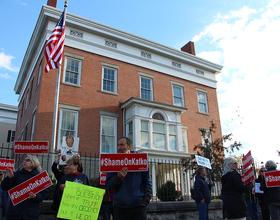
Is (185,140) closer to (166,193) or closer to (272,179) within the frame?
(166,193)

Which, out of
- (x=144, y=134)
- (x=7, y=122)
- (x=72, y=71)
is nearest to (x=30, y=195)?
(x=144, y=134)

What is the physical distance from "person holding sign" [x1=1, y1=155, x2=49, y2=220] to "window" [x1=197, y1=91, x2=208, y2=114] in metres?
19.1

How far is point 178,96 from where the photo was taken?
837 inches

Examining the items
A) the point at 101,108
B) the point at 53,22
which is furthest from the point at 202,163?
the point at 53,22

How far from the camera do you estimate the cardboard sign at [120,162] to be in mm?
3923

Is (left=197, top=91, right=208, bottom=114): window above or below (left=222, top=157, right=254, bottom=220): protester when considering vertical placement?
above

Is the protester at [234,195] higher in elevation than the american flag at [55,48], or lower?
lower

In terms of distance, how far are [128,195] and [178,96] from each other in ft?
58.9

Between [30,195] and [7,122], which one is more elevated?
[7,122]

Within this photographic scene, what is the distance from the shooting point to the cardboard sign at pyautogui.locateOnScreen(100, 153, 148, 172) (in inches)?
154

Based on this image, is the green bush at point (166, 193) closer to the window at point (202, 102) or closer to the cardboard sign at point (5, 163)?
the cardboard sign at point (5, 163)

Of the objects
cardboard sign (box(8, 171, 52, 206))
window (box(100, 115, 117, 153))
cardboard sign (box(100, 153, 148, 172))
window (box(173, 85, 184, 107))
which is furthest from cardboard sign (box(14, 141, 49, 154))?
window (box(173, 85, 184, 107))

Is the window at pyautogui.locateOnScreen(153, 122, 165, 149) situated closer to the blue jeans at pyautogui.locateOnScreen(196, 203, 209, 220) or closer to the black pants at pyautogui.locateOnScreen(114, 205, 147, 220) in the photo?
the blue jeans at pyautogui.locateOnScreen(196, 203, 209, 220)

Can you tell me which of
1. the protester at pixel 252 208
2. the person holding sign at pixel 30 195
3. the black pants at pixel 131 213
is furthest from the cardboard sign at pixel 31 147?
the protester at pixel 252 208
